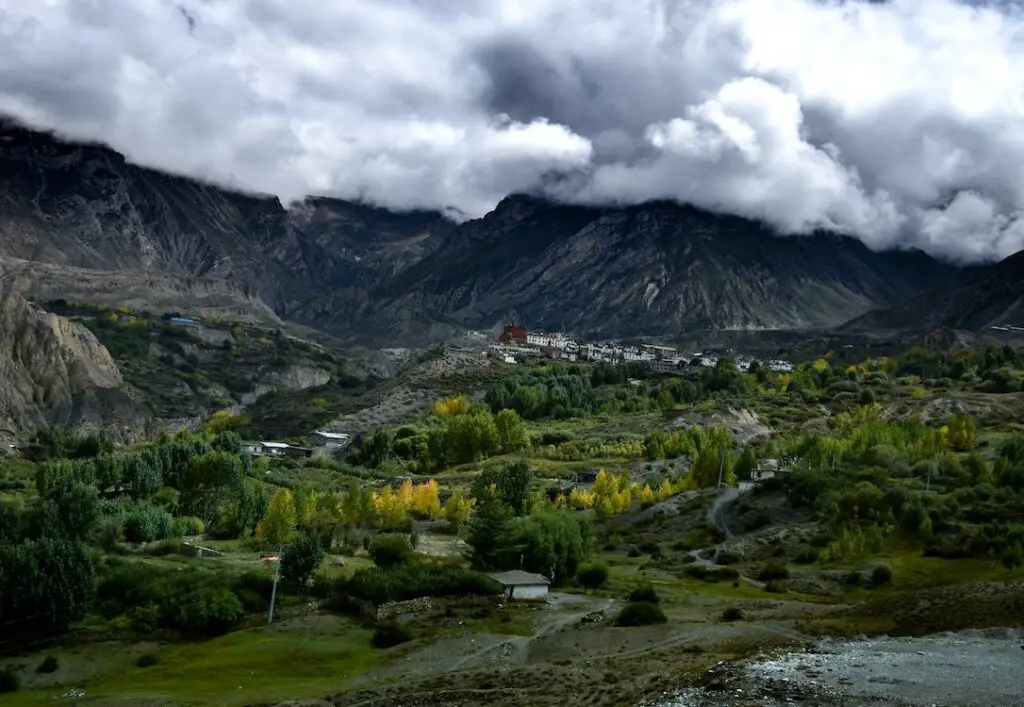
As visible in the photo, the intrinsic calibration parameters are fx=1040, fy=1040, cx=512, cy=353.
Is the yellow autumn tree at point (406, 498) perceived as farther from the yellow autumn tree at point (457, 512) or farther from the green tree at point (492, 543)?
the green tree at point (492, 543)

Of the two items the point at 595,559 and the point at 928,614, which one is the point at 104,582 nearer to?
the point at 595,559

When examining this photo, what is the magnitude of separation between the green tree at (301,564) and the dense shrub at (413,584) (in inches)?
121

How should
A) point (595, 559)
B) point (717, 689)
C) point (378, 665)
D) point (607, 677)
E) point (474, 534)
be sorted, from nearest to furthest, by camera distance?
point (717, 689)
point (607, 677)
point (378, 665)
point (474, 534)
point (595, 559)

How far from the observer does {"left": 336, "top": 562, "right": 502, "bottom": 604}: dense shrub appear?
6675cm

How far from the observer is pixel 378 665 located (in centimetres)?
5325

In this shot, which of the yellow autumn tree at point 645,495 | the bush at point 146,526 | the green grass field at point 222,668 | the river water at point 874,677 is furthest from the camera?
the yellow autumn tree at point 645,495

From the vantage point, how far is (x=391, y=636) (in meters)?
58.1

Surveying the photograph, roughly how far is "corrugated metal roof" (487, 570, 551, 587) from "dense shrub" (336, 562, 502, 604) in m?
0.98

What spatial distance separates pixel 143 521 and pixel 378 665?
49894mm

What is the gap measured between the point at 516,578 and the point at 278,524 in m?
31.6

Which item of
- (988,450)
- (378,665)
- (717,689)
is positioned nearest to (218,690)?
(378,665)

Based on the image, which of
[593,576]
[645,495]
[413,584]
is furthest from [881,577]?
[645,495]

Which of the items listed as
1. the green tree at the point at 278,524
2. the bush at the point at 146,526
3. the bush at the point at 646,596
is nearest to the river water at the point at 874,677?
the bush at the point at 646,596

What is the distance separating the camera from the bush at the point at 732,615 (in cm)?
5900
